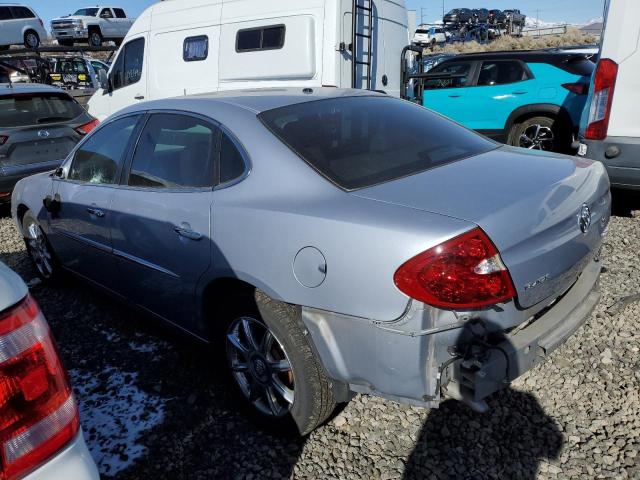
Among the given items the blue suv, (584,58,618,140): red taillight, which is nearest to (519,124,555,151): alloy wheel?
the blue suv

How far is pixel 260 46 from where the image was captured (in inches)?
265

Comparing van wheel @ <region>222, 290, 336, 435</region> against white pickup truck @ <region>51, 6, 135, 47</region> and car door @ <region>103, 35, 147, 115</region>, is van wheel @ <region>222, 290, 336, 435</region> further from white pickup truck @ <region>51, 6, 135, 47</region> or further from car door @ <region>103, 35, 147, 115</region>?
white pickup truck @ <region>51, 6, 135, 47</region>

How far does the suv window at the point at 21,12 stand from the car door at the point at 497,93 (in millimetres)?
21593

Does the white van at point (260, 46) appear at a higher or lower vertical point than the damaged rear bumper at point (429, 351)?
higher

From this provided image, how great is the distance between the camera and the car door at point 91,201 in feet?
10.5

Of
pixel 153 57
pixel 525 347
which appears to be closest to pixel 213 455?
pixel 525 347

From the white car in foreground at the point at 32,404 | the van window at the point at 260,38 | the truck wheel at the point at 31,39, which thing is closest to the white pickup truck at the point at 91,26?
the truck wheel at the point at 31,39

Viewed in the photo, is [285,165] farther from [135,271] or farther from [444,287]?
[135,271]

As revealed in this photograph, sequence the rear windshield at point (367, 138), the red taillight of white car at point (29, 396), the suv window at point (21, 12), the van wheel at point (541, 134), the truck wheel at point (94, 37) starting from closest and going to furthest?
the red taillight of white car at point (29, 396), the rear windshield at point (367, 138), the van wheel at point (541, 134), the suv window at point (21, 12), the truck wheel at point (94, 37)

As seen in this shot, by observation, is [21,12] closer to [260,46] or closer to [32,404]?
[260,46]

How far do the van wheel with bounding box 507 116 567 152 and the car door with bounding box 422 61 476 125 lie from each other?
33.7 inches

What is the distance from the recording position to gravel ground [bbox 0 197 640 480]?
225cm

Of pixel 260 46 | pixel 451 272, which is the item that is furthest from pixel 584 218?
pixel 260 46

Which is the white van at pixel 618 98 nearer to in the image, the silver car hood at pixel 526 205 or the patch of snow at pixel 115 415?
the silver car hood at pixel 526 205
